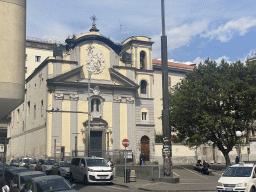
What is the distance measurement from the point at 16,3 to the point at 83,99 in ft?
107

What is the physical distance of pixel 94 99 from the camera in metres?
52.0

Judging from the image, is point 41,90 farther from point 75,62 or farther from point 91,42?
point 91,42

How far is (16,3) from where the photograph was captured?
1897 centimetres

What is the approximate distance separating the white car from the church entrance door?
3437 cm

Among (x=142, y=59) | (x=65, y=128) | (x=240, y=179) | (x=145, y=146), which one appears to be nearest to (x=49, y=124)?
(x=65, y=128)

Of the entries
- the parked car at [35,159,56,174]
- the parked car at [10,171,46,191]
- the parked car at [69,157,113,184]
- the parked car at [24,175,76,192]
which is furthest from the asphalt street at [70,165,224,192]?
the parked car at [35,159,56,174]

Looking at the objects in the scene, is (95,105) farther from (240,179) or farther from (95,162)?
(240,179)

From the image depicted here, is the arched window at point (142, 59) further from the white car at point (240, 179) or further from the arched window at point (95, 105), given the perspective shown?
the white car at point (240, 179)

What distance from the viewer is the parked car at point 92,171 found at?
23.6 metres

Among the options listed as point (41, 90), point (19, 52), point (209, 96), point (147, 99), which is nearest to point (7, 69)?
point (19, 52)

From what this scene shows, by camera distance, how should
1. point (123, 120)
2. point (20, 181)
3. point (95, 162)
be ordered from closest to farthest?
point (20, 181), point (95, 162), point (123, 120)

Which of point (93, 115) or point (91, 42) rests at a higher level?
point (91, 42)

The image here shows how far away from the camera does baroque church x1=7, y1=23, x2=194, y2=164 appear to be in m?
49.2

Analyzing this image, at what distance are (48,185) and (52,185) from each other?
0.15m
